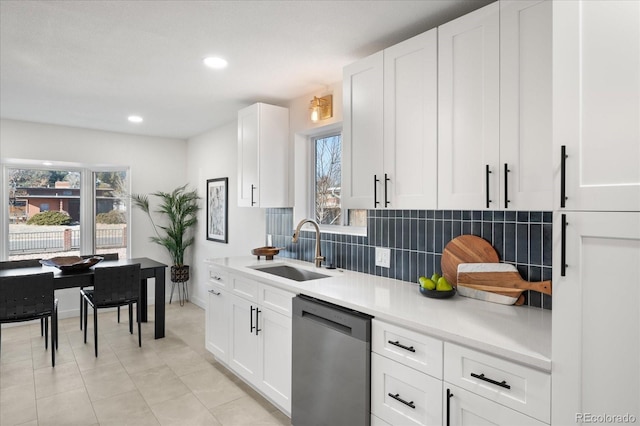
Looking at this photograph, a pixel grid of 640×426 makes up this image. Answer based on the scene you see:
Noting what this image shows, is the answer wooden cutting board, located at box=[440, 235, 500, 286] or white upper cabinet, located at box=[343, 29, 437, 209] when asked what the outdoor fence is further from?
wooden cutting board, located at box=[440, 235, 500, 286]

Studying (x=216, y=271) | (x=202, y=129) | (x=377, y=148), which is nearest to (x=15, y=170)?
(x=202, y=129)

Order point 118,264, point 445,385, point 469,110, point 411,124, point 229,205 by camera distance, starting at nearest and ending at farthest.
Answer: point 445,385
point 469,110
point 411,124
point 118,264
point 229,205

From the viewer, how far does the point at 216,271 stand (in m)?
3.28

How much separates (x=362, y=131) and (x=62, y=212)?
455 cm

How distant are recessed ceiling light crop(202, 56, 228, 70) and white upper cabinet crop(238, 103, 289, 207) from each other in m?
0.69

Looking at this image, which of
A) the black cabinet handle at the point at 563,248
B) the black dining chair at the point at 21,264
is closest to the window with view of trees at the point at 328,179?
the black cabinet handle at the point at 563,248

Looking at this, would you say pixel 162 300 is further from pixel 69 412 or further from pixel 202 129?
pixel 202 129

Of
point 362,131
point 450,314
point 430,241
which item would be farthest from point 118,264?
point 450,314

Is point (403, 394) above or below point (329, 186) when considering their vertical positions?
below

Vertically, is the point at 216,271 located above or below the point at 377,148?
below

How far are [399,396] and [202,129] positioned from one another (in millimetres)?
4277

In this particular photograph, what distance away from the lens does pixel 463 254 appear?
2137 mm

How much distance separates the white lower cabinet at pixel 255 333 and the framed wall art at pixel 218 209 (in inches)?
61.2

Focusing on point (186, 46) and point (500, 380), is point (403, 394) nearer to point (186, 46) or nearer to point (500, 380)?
point (500, 380)
